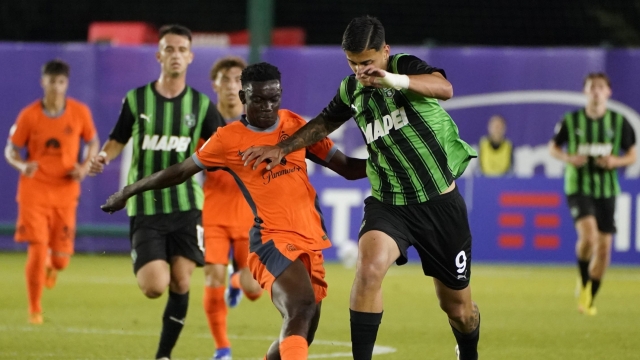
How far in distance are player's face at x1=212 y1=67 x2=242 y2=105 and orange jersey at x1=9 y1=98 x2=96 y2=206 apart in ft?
8.66

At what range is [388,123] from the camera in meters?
5.77

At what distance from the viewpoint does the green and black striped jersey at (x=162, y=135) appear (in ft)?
23.6

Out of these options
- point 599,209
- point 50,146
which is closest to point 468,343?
point 599,209

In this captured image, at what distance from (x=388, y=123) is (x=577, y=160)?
506 centimetres

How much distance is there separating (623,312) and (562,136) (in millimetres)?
1809

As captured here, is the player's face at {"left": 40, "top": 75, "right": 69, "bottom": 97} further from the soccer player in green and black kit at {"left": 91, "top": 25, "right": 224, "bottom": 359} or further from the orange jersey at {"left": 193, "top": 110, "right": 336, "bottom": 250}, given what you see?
the orange jersey at {"left": 193, "top": 110, "right": 336, "bottom": 250}

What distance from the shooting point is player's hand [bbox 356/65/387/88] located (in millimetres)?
5113

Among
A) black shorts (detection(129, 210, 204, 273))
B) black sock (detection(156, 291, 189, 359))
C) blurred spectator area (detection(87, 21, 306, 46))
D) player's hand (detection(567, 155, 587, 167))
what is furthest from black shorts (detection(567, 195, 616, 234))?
blurred spectator area (detection(87, 21, 306, 46))

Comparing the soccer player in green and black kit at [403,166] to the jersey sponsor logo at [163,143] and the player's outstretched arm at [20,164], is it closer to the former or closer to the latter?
the jersey sponsor logo at [163,143]

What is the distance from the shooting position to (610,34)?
19750 millimetres

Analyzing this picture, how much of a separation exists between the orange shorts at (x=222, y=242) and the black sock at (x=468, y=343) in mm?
2170

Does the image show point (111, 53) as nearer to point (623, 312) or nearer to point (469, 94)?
point (469, 94)

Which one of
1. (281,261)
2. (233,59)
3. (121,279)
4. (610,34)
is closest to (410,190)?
(281,261)

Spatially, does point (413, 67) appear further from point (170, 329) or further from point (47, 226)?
point (47, 226)
